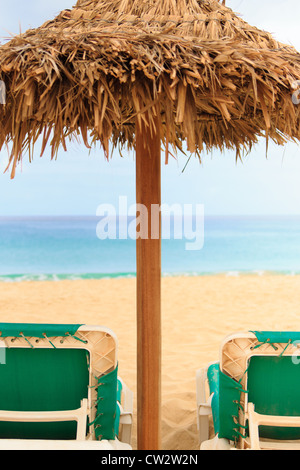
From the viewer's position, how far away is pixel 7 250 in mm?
17734

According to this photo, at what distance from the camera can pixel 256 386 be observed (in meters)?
1.37

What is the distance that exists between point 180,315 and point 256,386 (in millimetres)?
4301

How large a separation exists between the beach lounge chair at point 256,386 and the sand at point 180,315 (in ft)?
2.68

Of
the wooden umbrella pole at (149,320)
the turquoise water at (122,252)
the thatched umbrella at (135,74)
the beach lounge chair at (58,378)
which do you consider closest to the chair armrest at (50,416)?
the beach lounge chair at (58,378)

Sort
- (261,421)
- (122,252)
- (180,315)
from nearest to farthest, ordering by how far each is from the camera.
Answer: (261,421) < (180,315) < (122,252)

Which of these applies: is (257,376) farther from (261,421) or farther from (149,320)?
(149,320)

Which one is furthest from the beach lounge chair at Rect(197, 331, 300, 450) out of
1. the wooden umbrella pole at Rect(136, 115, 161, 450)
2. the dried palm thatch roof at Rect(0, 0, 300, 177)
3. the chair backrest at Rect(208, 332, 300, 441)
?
the dried palm thatch roof at Rect(0, 0, 300, 177)

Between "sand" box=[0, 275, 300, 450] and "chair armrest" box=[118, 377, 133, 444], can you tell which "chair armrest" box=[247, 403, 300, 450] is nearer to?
"chair armrest" box=[118, 377, 133, 444]

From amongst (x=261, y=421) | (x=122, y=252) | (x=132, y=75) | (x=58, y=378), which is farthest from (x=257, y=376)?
(x=122, y=252)

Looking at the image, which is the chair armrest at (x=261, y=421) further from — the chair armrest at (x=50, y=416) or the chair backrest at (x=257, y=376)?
the chair armrest at (x=50, y=416)

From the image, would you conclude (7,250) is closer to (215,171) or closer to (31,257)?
(31,257)

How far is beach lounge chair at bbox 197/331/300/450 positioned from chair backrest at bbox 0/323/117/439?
42 cm

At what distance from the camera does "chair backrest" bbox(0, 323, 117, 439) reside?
1.32 metres

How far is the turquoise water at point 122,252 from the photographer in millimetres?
14617
